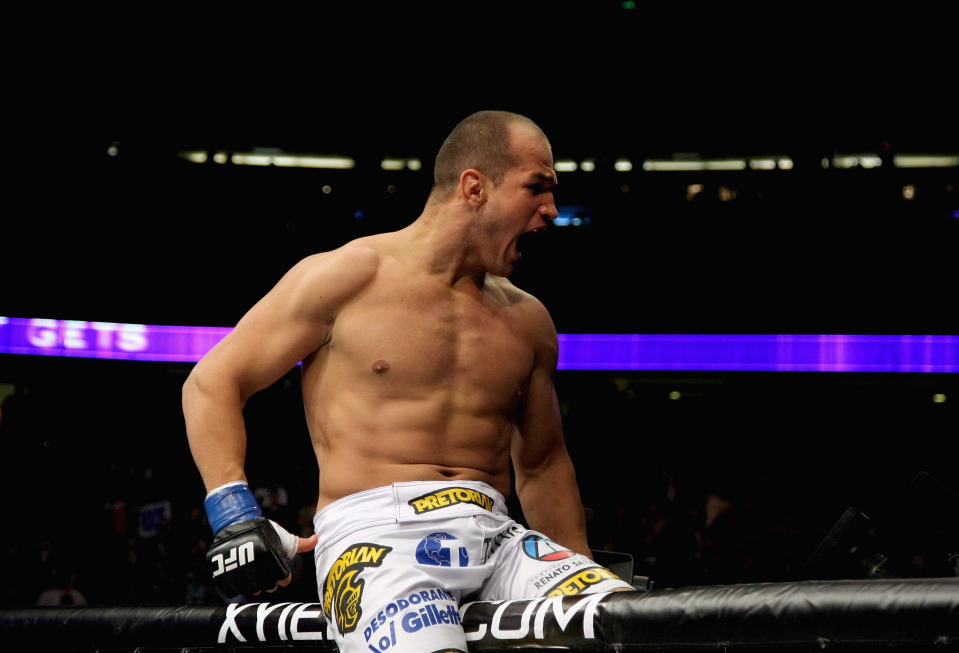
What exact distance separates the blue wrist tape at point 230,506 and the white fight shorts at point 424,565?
20 cm

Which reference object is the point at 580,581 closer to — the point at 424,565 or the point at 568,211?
the point at 424,565

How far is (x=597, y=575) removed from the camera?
6.89 feet

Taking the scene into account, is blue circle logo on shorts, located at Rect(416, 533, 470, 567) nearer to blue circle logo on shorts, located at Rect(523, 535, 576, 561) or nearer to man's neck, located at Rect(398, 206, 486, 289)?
blue circle logo on shorts, located at Rect(523, 535, 576, 561)

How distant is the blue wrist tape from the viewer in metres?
1.96

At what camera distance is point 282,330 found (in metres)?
2.15

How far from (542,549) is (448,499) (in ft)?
0.95

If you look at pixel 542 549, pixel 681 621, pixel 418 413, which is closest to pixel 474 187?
pixel 418 413

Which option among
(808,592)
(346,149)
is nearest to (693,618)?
(808,592)

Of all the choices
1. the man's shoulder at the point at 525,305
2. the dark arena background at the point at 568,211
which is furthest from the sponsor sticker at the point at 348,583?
the dark arena background at the point at 568,211

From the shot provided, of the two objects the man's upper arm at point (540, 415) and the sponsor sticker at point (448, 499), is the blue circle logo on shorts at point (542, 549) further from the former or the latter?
the man's upper arm at point (540, 415)

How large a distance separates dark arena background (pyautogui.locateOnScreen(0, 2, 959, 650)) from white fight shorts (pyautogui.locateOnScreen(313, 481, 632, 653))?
628 centimetres

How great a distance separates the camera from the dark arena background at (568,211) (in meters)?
9.53

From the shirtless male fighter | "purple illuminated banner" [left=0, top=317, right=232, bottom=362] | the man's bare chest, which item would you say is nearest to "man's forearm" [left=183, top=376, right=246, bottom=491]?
the shirtless male fighter

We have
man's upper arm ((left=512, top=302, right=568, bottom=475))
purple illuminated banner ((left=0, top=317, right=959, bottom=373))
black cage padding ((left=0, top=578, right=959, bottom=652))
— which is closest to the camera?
black cage padding ((left=0, top=578, right=959, bottom=652))
